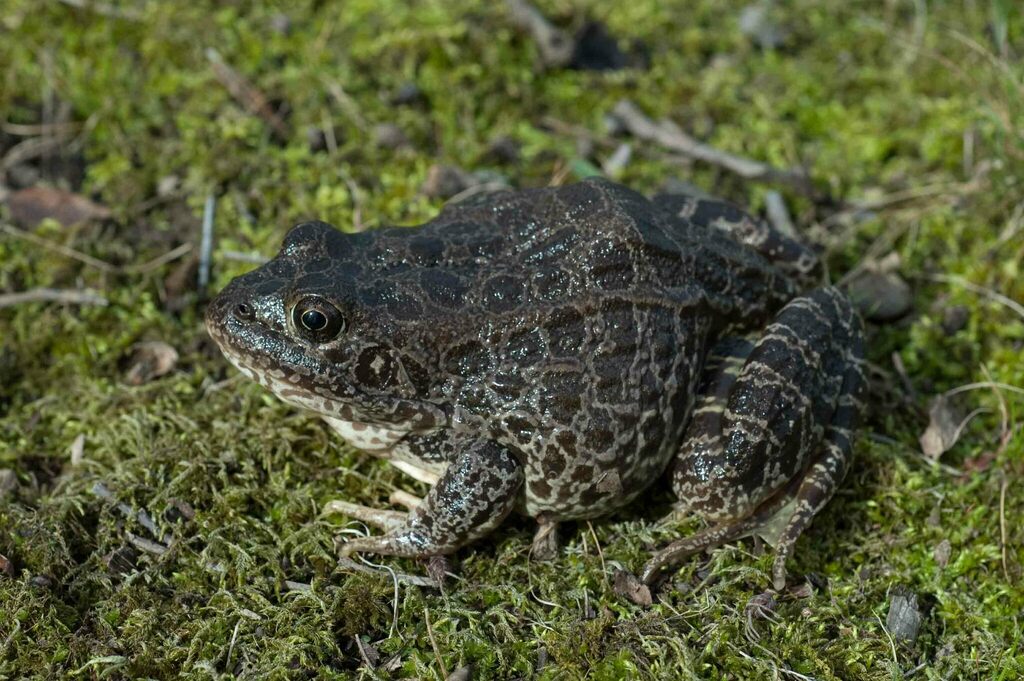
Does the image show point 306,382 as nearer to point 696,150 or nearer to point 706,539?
point 706,539

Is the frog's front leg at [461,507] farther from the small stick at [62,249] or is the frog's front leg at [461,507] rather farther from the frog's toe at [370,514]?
the small stick at [62,249]

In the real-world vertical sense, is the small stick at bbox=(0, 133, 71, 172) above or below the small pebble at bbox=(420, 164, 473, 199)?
above

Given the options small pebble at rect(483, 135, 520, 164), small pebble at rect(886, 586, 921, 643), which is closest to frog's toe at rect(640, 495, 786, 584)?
small pebble at rect(886, 586, 921, 643)

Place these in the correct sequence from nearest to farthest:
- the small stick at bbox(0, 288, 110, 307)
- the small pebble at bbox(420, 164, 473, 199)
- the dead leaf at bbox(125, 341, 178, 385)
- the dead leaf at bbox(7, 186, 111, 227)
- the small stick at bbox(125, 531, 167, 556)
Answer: the small stick at bbox(125, 531, 167, 556)
the dead leaf at bbox(125, 341, 178, 385)
the small stick at bbox(0, 288, 110, 307)
the dead leaf at bbox(7, 186, 111, 227)
the small pebble at bbox(420, 164, 473, 199)

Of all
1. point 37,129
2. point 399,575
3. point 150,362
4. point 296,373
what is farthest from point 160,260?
point 399,575

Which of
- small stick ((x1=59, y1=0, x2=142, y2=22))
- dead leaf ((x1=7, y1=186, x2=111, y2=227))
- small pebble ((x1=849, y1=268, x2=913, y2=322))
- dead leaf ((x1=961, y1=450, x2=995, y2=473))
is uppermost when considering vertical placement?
small stick ((x1=59, y1=0, x2=142, y2=22))

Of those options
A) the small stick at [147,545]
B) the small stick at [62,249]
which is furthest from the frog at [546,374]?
the small stick at [62,249]

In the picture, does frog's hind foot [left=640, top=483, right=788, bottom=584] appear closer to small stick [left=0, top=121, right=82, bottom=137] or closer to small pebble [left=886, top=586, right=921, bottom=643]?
small pebble [left=886, top=586, right=921, bottom=643]
